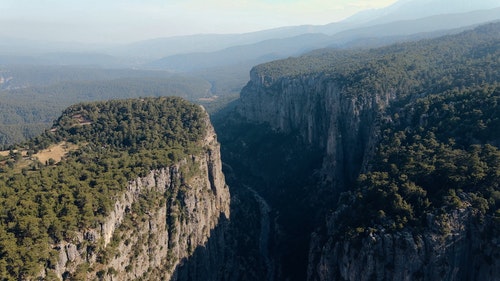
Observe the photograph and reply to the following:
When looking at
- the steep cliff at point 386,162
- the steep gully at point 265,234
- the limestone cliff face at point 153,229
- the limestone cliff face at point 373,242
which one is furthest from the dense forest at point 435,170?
the limestone cliff face at point 153,229

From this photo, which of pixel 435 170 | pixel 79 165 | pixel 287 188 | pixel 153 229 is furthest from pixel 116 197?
pixel 287 188

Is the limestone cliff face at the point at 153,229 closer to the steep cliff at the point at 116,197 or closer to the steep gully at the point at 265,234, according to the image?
the steep cliff at the point at 116,197

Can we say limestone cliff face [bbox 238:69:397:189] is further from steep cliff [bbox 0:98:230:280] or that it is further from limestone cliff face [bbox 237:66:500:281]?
steep cliff [bbox 0:98:230:280]

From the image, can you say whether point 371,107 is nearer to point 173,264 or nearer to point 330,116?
point 330,116

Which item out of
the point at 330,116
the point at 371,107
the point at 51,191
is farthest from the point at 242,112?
the point at 51,191

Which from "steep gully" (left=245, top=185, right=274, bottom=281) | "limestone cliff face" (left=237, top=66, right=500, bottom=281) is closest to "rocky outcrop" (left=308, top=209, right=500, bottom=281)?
"limestone cliff face" (left=237, top=66, right=500, bottom=281)

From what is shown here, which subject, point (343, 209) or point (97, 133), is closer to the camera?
point (343, 209)

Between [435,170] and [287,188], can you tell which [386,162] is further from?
[287,188]
